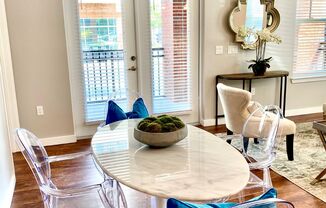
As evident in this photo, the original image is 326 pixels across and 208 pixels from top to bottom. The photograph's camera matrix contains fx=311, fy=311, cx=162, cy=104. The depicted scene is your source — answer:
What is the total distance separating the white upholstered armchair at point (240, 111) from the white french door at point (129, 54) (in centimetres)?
115

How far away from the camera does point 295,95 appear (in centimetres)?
502

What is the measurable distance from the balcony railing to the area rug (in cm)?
161

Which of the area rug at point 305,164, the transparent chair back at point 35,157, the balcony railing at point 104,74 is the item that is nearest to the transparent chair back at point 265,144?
the area rug at point 305,164

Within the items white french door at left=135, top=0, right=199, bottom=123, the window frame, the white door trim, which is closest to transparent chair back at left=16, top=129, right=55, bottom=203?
the white door trim

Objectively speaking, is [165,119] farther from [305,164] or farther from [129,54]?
[129,54]

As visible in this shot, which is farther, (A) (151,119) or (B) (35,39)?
(B) (35,39)

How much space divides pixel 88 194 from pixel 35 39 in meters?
2.41

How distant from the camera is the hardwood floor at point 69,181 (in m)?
2.59

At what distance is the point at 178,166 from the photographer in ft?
5.20

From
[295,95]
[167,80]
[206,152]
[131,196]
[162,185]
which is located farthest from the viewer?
[295,95]

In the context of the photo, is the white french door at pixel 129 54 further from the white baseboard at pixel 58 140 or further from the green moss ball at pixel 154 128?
the green moss ball at pixel 154 128

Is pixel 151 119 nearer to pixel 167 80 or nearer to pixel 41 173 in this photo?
pixel 41 173

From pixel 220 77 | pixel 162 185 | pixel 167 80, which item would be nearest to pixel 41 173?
pixel 162 185

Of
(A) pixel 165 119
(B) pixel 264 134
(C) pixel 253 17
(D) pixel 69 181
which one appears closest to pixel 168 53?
(C) pixel 253 17
